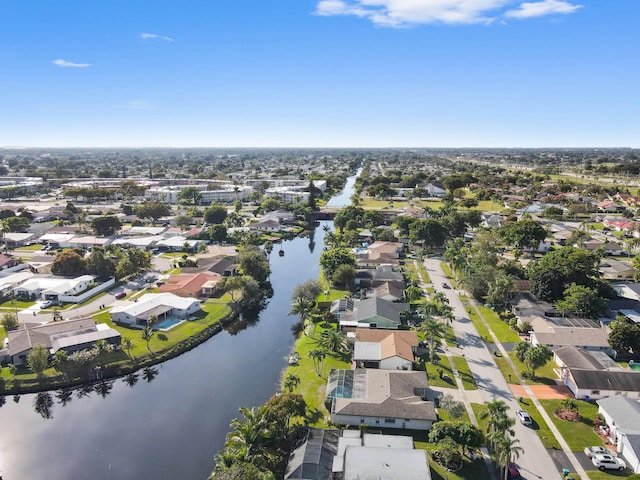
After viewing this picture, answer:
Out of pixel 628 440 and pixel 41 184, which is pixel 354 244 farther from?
pixel 41 184

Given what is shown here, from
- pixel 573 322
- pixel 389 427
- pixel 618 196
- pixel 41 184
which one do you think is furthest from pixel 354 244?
pixel 41 184

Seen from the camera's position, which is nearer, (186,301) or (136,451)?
(136,451)

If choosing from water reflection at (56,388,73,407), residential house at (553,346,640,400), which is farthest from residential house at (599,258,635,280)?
water reflection at (56,388,73,407)

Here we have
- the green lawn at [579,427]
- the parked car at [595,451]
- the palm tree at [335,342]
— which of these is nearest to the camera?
the parked car at [595,451]

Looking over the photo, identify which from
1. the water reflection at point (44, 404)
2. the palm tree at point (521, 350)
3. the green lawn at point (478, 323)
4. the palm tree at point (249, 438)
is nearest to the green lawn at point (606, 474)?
the palm tree at point (521, 350)

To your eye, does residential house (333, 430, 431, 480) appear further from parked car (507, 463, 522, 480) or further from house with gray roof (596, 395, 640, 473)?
house with gray roof (596, 395, 640, 473)

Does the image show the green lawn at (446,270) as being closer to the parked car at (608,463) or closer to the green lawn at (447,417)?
the green lawn at (447,417)
